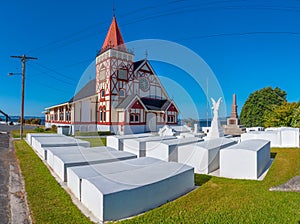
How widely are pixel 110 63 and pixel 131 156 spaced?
18.1 m

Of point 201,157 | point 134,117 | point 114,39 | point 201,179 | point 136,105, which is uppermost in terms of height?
point 114,39

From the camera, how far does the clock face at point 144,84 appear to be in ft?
88.3

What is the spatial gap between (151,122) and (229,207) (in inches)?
829

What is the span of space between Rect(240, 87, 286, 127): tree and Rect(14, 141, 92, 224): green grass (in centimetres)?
3903

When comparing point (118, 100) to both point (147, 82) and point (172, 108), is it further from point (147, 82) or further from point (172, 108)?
point (172, 108)

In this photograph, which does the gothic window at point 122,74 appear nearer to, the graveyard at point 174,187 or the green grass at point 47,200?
the graveyard at point 174,187

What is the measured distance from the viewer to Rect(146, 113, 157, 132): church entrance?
2492 cm

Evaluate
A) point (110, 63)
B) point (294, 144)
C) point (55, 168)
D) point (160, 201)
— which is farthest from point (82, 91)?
point (160, 201)

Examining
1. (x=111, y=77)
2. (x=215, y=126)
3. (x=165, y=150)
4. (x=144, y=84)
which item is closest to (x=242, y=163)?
(x=165, y=150)

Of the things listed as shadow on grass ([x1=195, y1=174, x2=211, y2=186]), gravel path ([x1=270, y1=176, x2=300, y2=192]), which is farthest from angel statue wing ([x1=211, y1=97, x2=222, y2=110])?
gravel path ([x1=270, y1=176, x2=300, y2=192])

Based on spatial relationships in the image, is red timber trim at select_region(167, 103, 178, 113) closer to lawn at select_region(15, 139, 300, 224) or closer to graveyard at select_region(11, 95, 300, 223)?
graveyard at select_region(11, 95, 300, 223)

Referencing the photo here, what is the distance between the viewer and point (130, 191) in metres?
4.02

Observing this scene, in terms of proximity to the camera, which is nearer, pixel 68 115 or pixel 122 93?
pixel 122 93

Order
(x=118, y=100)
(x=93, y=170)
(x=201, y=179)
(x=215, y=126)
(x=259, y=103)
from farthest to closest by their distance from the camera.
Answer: (x=259, y=103), (x=118, y=100), (x=215, y=126), (x=201, y=179), (x=93, y=170)
